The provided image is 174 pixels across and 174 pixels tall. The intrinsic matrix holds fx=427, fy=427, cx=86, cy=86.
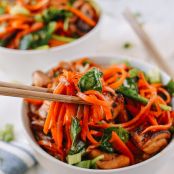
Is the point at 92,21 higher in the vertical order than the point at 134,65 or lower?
higher

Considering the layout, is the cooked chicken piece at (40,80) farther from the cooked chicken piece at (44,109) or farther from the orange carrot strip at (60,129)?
the orange carrot strip at (60,129)

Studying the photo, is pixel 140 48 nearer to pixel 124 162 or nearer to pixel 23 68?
pixel 23 68

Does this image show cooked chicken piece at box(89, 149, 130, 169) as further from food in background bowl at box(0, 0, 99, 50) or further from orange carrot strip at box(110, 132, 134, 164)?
food in background bowl at box(0, 0, 99, 50)

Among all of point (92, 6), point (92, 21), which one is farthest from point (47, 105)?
point (92, 6)

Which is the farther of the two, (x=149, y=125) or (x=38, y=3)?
(x=38, y=3)

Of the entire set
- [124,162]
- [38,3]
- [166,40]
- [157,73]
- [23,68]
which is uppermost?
[38,3]

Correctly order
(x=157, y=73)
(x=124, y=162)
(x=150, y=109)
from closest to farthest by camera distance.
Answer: (x=124, y=162) → (x=150, y=109) → (x=157, y=73)

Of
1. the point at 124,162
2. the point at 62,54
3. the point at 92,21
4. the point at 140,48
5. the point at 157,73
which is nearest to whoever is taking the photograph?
the point at 124,162
